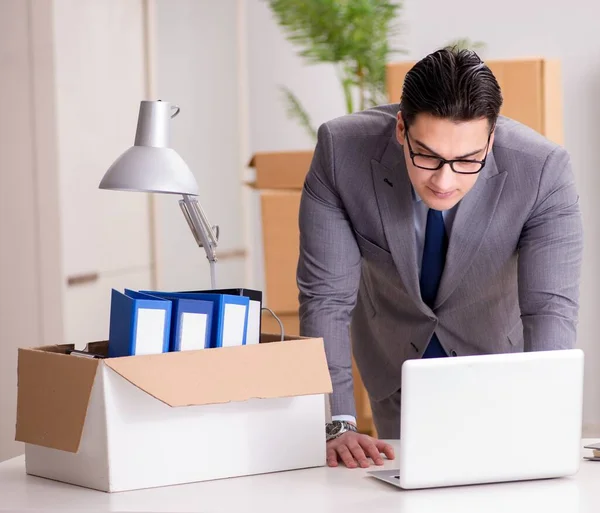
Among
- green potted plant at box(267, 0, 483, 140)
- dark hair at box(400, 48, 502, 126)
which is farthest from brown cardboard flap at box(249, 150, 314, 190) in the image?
dark hair at box(400, 48, 502, 126)

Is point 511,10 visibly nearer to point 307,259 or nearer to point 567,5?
point 567,5

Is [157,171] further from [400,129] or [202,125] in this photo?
[202,125]

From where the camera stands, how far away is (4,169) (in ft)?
10.3

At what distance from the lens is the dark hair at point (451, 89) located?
1.60 meters

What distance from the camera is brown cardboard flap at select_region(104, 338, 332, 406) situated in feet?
4.48

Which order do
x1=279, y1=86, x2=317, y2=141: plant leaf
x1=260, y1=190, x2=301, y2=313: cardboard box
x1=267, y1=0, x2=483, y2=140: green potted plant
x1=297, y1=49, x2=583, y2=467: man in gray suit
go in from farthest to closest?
1. x1=279, y1=86, x2=317, y2=141: plant leaf
2. x1=267, y1=0, x2=483, y2=140: green potted plant
3. x1=260, y1=190, x2=301, y2=313: cardboard box
4. x1=297, y1=49, x2=583, y2=467: man in gray suit

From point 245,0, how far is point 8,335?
2359 millimetres

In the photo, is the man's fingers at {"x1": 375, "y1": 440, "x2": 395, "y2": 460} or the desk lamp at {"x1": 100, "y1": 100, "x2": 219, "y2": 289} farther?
the man's fingers at {"x1": 375, "y1": 440, "x2": 395, "y2": 460}

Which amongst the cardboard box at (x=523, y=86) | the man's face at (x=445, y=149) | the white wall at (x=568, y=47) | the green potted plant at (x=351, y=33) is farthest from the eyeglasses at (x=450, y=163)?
the white wall at (x=568, y=47)

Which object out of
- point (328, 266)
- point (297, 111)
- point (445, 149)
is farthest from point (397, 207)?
point (297, 111)

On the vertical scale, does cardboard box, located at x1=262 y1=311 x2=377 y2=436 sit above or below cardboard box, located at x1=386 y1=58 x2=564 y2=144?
below

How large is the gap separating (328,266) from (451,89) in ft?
1.48

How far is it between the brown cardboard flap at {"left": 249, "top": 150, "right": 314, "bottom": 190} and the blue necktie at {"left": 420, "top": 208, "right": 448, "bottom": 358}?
1.61 metres

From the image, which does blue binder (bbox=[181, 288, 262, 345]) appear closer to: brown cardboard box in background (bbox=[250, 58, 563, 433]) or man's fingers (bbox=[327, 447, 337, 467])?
man's fingers (bbox=[327, 447, 337, 467])
